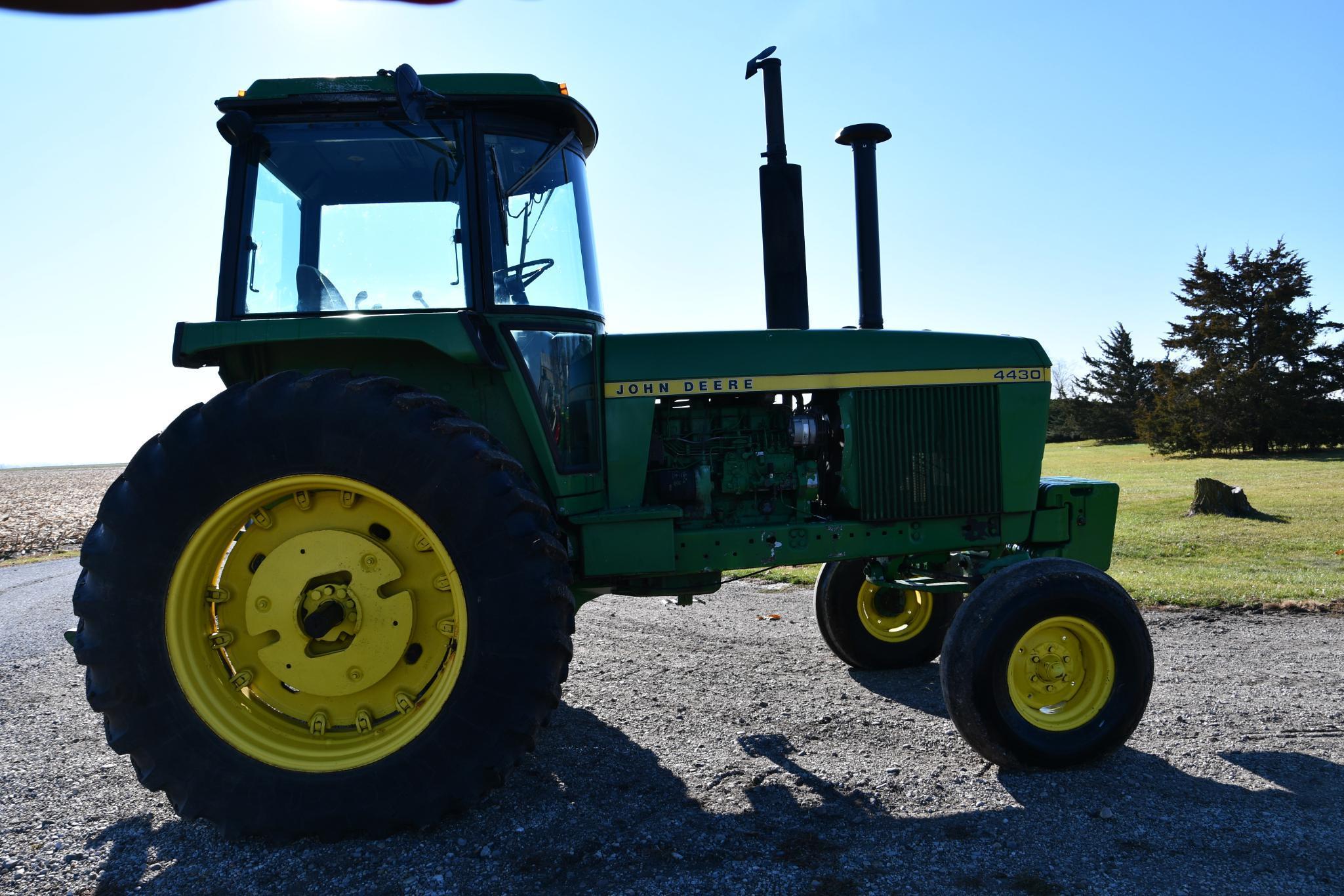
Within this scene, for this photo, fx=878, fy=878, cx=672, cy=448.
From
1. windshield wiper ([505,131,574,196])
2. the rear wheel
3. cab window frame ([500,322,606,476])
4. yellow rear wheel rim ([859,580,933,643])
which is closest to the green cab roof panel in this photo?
windshield wiper ([505,131,574,196])

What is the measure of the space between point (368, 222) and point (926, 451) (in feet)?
8.58

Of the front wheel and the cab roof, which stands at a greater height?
the cab roof

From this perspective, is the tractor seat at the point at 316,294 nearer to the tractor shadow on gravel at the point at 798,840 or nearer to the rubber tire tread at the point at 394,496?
the rubber tire tread at the point at 394,496

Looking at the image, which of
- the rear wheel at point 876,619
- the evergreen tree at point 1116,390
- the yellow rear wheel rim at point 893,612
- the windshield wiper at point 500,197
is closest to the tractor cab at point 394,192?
the windshield wiper at point 500,197

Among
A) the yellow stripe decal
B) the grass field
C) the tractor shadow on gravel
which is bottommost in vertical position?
the tractor shadow on gravel

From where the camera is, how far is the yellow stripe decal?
3744 mm

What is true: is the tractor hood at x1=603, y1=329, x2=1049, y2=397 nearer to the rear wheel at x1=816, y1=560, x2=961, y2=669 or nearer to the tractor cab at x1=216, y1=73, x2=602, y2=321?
the tractor cab at x1=216, y1=73, x2=602, y2=321

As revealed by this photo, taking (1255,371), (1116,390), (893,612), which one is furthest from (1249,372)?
(893,612)

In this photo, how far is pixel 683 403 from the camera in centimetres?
400

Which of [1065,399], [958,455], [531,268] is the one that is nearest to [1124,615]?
[958,455]

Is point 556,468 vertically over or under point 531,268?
under

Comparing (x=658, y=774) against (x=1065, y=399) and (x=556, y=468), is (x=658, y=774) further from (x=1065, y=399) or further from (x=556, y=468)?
(x=1065, y=399)

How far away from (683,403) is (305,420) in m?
1.69

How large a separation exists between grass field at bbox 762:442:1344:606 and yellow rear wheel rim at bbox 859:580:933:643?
244cm
